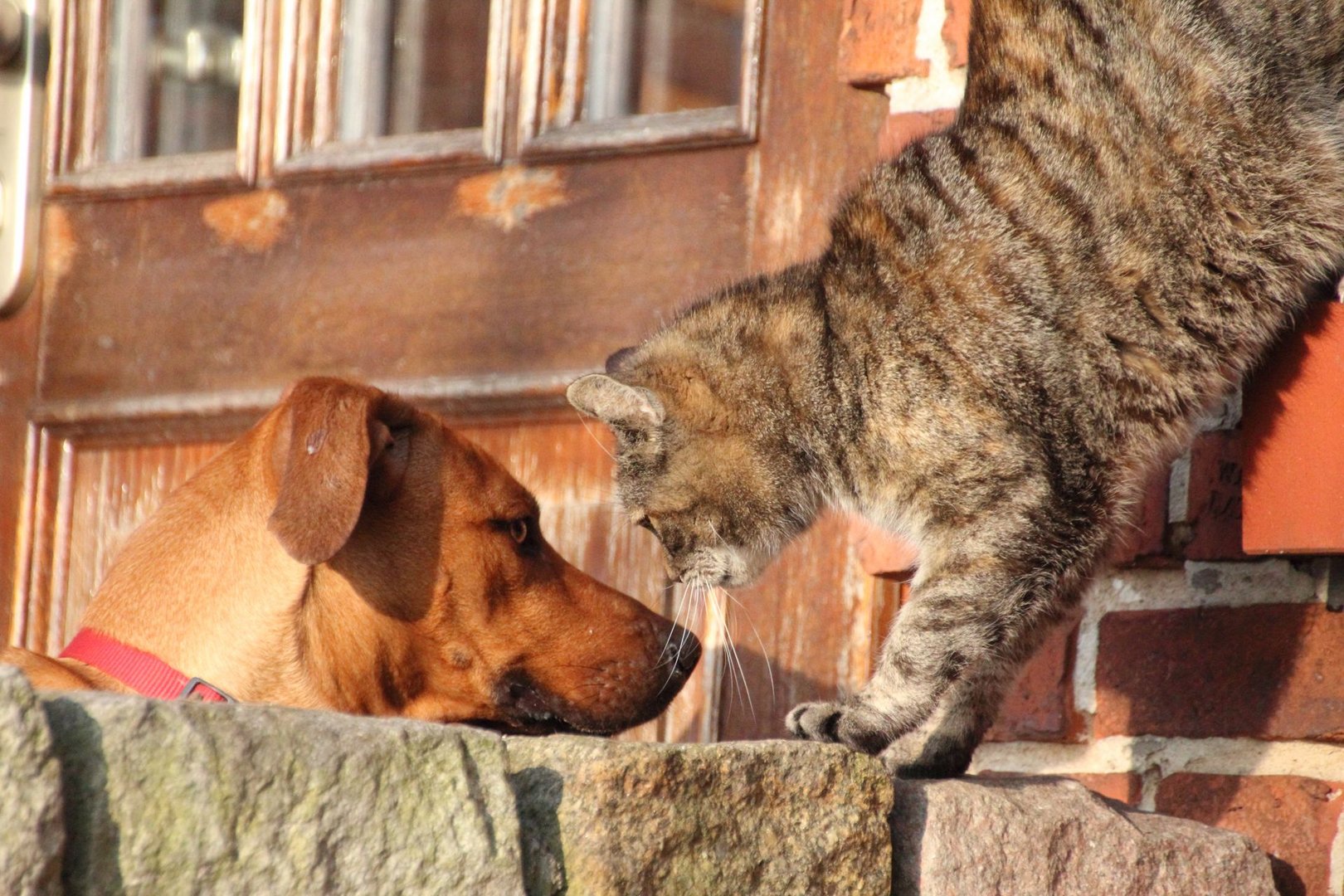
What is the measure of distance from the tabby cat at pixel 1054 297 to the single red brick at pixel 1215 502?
0.48 feet

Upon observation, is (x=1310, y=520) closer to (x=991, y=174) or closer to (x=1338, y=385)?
(x=1338, y=385)

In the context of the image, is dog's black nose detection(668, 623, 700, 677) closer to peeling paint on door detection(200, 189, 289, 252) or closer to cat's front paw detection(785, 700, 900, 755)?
cat's front paw detection(785, 700, 900, 755)

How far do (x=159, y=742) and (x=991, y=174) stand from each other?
1.62 m

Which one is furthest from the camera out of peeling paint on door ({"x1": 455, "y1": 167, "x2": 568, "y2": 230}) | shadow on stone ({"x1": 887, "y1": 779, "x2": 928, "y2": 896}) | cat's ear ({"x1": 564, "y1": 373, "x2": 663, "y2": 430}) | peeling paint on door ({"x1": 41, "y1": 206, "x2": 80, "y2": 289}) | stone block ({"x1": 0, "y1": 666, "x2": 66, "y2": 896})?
peeling paint on door ({"x1": 41, "y1": 206, "x2": 80, "y2": 289})

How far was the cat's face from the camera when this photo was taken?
2600 millimetres

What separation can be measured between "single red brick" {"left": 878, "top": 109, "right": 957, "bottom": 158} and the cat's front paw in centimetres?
100

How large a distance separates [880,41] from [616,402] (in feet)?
2.61

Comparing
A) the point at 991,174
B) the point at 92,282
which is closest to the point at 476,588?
the point at 991,174

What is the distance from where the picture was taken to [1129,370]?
2281 mm

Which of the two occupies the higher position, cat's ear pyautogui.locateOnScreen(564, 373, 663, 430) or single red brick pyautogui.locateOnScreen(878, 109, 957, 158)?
single red brick pyautogui.locateOnScreen(878, 109, 957, 158)

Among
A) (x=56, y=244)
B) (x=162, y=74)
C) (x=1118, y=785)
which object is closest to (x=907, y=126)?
(x=1118, y=785)

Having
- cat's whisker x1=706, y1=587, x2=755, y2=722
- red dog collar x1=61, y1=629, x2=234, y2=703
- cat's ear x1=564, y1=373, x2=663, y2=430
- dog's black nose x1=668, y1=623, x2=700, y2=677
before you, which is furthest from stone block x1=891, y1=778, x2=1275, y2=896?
red dog collar x1=61, y1=629, x2=234, y2=703

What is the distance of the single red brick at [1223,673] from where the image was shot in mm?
2305

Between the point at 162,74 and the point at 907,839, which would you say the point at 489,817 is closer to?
the point at 907,839
